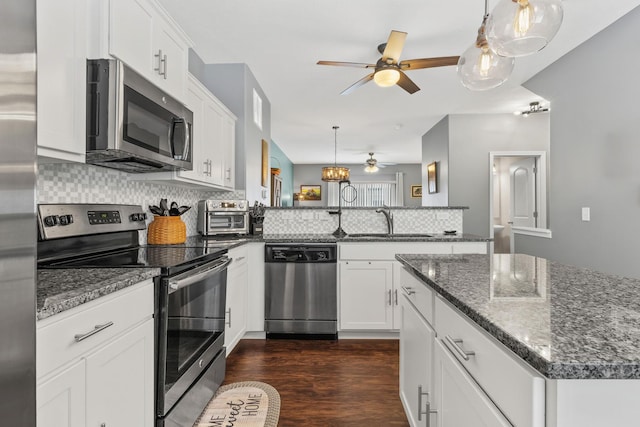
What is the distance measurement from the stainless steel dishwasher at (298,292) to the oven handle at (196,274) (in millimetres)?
948

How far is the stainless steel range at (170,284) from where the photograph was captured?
142 centimetres

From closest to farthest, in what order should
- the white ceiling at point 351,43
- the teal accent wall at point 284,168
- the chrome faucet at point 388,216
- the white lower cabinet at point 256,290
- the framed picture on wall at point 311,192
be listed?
the white ceiling at point 351,43 < the white lower cabinet at point 256,290 < the chrome faucet at point 388,216 < the teal accent wall at point 284,168 < the framed picture on wall at point 311,192

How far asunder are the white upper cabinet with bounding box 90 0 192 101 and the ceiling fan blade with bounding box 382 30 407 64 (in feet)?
4.68

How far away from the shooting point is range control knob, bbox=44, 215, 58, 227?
1.47 metres

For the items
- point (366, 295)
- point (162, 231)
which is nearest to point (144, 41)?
point (162, 231)

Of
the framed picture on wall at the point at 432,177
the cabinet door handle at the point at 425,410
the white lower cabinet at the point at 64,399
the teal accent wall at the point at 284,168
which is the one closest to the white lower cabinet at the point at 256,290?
the cabinet door handle at the point at 425,410

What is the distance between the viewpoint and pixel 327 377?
234 cm

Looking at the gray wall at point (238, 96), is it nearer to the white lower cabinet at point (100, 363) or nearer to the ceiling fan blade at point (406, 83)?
the ceiling fan blade at point (406, 83)

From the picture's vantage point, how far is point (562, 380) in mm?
566

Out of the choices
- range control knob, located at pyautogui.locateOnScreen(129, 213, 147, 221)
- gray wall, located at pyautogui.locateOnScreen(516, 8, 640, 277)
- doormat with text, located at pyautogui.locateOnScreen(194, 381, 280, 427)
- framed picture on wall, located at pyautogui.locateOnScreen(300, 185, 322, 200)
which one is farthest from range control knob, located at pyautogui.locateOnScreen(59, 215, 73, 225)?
framed picture on wall, located at pyautogui.locateOnScreen(300, 185, 322, 200)

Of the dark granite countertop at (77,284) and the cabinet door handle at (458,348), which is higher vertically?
the dark granite countertop at (77,284)

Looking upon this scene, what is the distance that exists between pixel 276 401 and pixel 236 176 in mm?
2046

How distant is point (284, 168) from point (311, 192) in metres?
1.72

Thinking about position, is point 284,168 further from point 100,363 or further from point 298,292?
point 100,363
